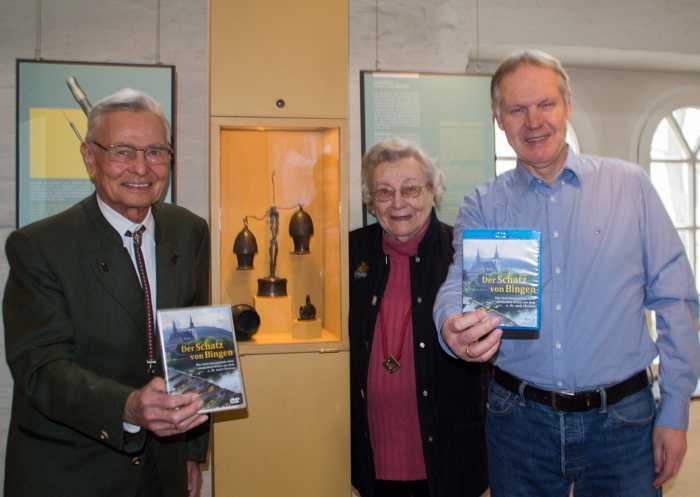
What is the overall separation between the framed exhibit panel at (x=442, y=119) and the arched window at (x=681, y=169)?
6.20 ft

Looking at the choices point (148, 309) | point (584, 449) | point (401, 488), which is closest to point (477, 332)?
point (584, 449)

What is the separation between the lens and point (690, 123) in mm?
4812

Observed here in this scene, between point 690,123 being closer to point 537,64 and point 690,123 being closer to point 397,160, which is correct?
point 397,160

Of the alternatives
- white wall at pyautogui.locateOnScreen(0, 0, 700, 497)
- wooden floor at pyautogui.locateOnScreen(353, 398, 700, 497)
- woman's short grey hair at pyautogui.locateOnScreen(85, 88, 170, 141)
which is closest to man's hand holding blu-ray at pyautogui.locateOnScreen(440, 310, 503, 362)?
woman's short grey hair at pyautogui.locateOnScreen(85, 88, 170, 141)

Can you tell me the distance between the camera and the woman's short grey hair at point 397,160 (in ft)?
8.98

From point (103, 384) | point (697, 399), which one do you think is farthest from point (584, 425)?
point (697, 399)

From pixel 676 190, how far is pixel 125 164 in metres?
4.43

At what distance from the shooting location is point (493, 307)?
1.75 meters

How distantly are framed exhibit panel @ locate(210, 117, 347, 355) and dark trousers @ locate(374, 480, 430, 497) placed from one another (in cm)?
62

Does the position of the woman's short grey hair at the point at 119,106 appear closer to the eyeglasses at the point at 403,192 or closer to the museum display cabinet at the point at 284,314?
the museum display cabinet at the point at 284,314

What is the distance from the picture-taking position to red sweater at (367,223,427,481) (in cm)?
250

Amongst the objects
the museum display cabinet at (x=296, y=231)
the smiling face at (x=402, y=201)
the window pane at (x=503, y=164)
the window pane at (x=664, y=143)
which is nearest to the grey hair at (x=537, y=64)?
the smiling face at (x=402, y=201)

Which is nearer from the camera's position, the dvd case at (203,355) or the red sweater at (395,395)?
the dvd case at (203,355)

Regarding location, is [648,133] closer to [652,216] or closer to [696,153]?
→ [696,153]
